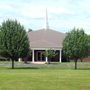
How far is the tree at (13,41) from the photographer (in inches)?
2243

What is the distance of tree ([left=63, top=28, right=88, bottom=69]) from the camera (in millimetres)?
59375

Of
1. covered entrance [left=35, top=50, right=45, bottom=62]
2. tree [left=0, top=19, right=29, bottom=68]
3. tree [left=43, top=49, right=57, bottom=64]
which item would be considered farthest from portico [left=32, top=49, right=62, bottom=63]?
tree [left=0, top=19, right=29, bottom=68]

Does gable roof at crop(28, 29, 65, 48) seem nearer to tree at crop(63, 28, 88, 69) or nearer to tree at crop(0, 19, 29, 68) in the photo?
tree at crop(63, 28, 88, 69)

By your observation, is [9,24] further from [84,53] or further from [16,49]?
[84,53]

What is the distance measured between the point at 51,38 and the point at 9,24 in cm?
2597

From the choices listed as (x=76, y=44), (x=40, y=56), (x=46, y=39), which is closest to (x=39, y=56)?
(x=40, y=56)

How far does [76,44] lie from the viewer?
5956cm

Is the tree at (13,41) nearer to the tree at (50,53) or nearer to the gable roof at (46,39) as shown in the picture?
the tree at (50,53)

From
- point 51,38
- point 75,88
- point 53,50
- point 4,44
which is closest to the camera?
point 75,88

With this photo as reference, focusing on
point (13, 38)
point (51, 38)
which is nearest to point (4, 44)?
point (13, 38)

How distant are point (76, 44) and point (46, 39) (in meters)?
23.4

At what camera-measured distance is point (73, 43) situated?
5981 cm

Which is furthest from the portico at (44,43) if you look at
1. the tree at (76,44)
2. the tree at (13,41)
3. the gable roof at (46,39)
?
the tree at (13,41)

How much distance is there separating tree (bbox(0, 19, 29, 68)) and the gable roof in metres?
20.1
